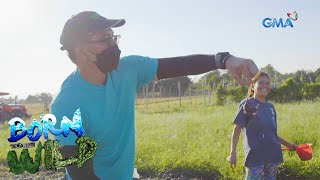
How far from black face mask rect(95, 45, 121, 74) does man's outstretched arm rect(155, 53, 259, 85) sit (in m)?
0.25

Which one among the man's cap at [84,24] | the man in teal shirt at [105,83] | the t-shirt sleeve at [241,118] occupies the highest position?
the man's cap at [84,24]

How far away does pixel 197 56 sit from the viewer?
2.26 meters

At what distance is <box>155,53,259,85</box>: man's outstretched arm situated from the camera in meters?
1.96

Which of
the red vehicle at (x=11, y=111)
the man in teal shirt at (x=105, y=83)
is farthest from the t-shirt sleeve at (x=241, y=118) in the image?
the red vehicle at (x=11, y=111)

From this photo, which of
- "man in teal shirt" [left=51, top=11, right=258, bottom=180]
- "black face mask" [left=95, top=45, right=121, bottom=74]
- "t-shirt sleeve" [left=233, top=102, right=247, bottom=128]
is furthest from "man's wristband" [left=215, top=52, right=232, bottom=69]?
"t-shirt sleeve" [left=233, top=102, right=247, bottom=128]

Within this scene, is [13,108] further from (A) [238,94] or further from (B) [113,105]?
(B) [113,105]

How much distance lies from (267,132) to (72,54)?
217 centimetres

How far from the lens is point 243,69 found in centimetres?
191

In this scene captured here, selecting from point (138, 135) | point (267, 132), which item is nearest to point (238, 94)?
point (138, 135)

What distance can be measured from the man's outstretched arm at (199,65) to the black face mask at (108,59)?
0.25 m

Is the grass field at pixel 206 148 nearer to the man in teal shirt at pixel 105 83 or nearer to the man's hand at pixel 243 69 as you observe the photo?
the man in teal shirt at pixel 105 83

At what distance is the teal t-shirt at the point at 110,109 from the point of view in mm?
2146

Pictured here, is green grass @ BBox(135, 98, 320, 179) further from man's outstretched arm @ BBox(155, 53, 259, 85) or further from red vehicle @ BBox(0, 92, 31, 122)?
red vehicle @ BBox(0, 92, 31, 122)

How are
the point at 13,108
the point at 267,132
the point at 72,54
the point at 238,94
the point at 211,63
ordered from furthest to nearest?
the point at 13,108 < the point at 238,94 < the point at 267,132 < the point at 72,54 < the point at 211,63
